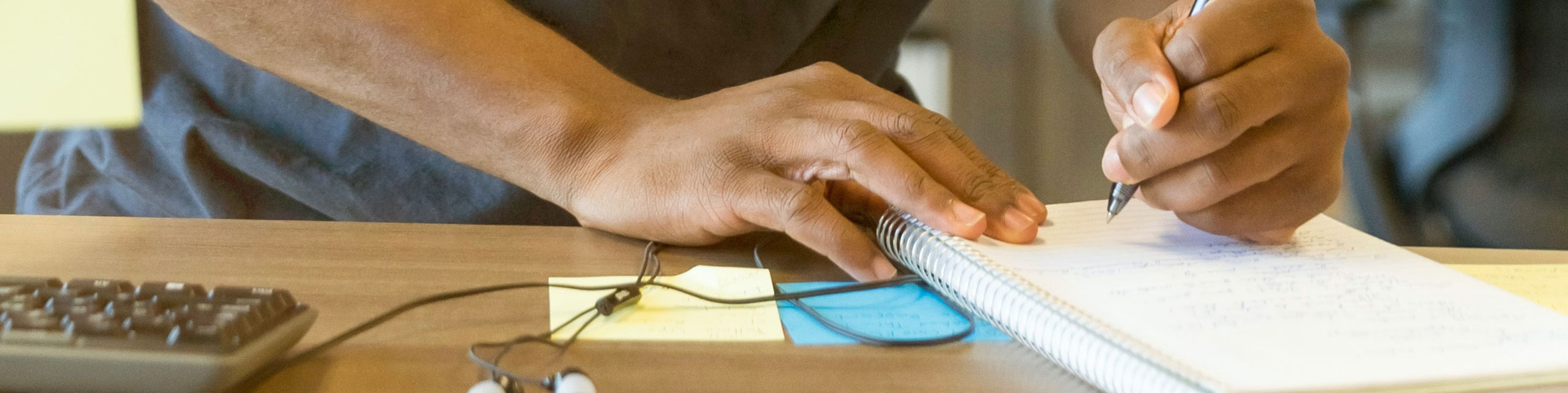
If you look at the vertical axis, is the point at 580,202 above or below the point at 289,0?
below

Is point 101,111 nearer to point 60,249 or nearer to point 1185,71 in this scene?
point 60,249

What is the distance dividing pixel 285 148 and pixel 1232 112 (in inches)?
29.0

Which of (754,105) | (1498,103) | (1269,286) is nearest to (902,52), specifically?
(1498,103)

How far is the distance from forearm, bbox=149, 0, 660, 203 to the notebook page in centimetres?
30

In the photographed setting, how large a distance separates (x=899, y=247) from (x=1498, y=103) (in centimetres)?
107

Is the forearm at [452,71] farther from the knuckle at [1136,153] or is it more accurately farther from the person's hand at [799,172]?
the knuckle at [1136,153]

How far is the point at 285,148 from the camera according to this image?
2.73ft

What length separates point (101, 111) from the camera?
0.98 m

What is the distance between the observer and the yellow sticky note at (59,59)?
3.45 feet

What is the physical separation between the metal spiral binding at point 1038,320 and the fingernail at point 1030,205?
0.05 m

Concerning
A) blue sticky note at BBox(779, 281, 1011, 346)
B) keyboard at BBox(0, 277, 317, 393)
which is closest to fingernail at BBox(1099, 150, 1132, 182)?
blue sticky note at BBox(779, 281, 1011, 346)

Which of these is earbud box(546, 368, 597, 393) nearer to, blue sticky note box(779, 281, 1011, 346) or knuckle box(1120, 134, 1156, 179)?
blue sticky note box(779, 281, 1011, 346)

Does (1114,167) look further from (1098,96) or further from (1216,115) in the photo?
(1098,96)

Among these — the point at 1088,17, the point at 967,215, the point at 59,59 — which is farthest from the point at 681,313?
the point at 59,59
